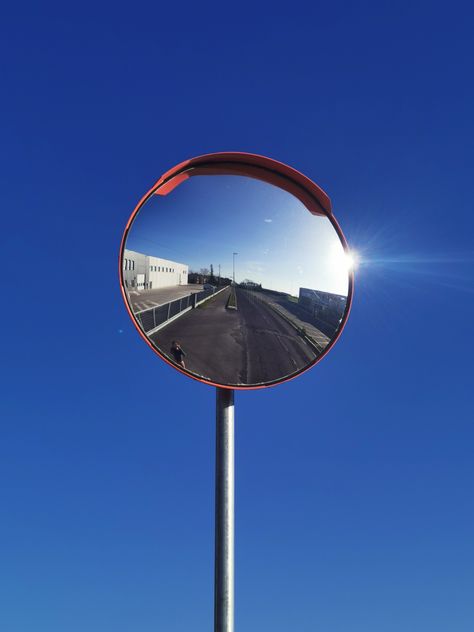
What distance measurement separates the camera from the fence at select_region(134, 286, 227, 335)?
3354 mm

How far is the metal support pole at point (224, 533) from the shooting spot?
2992 mm

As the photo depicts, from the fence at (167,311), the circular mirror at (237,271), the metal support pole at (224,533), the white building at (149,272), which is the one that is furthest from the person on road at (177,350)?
the metal support pole at (224,533)

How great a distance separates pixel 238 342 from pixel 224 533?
50.7 inches

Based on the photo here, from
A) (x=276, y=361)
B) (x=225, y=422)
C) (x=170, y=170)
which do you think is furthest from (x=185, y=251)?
(x=225, y=422)

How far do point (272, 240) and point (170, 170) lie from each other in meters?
0.90

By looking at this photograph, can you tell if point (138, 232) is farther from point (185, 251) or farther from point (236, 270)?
point (236, 270)

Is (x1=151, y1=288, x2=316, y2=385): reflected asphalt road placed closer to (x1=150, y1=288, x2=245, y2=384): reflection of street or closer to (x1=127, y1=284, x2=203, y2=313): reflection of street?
(x1=150, y1=288, x2=245, y2=384): reflection of street

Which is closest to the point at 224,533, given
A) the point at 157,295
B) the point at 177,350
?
the point at 177,350

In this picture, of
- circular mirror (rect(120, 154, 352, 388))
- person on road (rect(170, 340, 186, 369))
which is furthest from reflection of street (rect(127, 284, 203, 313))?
person on road (rect(170, 340, 186, 369))

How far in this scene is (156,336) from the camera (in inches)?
132

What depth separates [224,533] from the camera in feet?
9.90

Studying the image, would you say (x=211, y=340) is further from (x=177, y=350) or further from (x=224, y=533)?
(x=224, y=533)

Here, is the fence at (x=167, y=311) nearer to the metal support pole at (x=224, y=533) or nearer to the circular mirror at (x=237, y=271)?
the circular mirror at (x=237, y=271)

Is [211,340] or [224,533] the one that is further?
[211,340]
